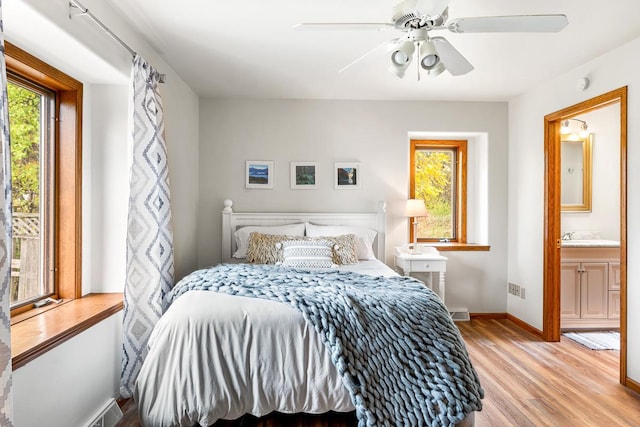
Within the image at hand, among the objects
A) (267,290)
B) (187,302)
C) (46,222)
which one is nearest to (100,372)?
(187,302)

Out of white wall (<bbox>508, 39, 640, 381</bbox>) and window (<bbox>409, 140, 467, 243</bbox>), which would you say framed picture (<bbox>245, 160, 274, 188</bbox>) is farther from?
white wall (<bbox>508, 39, 640, 381</bbox>)

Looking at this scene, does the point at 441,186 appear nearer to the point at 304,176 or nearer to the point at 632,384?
the point at 304,176

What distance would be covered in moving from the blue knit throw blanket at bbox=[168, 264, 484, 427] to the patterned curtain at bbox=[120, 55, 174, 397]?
54 cm

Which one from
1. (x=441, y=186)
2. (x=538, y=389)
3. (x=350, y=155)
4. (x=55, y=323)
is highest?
(x=350, y=155)

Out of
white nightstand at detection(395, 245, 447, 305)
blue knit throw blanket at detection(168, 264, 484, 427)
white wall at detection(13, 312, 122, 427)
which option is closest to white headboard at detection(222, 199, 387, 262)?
white nightstand at detection(395, 245, 447, 305)

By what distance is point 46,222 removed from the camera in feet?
7.55

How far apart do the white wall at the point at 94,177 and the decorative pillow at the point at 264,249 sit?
0.67 meters

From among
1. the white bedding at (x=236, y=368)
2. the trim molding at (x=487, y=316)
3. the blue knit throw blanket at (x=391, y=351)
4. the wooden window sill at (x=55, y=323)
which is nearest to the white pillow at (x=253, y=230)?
the wooden window sill at (x=55, y=323)

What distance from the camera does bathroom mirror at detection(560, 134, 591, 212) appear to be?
168 inches

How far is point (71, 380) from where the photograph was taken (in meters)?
1.94

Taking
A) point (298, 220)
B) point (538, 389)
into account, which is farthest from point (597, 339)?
point (298, 220)

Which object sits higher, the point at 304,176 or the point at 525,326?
the point at 304,176

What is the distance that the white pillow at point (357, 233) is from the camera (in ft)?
12.4

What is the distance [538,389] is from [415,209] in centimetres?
193
